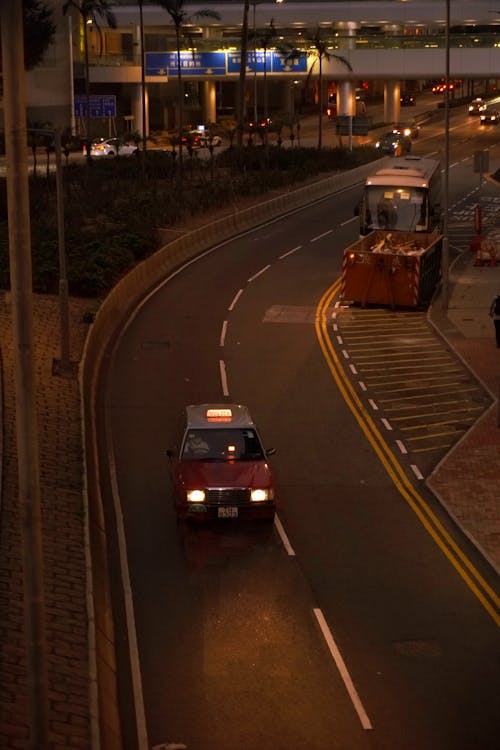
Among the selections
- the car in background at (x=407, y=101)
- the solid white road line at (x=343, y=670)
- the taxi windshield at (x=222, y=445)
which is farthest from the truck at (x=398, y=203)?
the car in background at (x=407, y=101)

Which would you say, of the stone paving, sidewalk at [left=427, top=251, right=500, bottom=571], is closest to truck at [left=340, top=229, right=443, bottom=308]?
sidewalk at [left=427, top=251, right=500, bottom=571]

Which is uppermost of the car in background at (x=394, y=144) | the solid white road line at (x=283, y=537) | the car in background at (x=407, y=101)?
the car in background at (x=407, y=101)

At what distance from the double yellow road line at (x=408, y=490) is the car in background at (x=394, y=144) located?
2094 inches

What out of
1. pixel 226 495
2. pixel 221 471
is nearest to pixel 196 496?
pixel 226 495

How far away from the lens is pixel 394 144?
89750mm

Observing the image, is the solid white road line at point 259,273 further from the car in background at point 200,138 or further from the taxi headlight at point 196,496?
the car in background at point 200,138

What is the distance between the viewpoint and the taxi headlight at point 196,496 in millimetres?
20703

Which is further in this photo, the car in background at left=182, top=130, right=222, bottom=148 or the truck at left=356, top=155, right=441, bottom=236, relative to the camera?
the car in background at left=182, top=130, right=222, bottom=148

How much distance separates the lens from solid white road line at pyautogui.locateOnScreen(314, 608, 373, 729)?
1481 centimetres

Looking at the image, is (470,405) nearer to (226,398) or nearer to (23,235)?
(226,398)

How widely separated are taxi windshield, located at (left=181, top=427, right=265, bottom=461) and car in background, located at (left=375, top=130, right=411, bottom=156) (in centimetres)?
6741

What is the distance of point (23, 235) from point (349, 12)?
3874 inches

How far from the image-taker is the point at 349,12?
341ft

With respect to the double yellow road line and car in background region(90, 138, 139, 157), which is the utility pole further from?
car in background region(90, 138, 139, 157)
